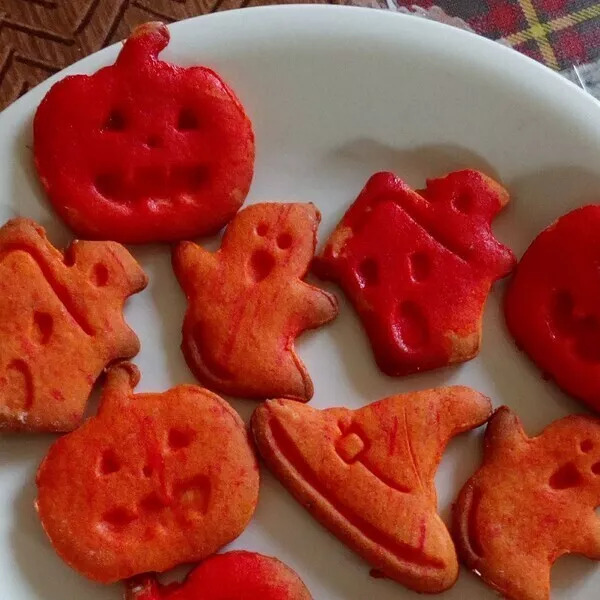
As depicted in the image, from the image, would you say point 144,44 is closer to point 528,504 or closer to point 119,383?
point 119,383

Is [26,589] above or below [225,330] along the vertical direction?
below

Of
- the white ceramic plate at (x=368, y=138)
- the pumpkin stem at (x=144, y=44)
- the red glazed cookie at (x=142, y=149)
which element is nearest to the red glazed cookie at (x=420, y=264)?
the white ceramic plate at (x=368, y=138)

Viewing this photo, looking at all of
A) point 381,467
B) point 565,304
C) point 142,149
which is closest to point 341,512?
point 381,467

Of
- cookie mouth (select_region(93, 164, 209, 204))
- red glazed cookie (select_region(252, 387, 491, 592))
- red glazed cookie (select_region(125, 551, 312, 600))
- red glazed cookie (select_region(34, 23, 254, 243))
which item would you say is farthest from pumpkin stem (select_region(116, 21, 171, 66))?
red glazed cookie (select_region(125, 551, 312, 600))

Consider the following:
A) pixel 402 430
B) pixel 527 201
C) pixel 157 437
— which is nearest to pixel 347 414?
pixel 402 430

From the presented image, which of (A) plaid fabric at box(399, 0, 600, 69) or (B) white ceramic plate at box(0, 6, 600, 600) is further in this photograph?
(A) plaid fabric at box(399, 0, 600, 69)

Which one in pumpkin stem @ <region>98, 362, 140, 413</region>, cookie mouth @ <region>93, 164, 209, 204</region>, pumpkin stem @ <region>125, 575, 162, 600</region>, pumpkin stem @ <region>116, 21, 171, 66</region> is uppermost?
pumpkin stem @ <region>116, 21, 171, 66</region>

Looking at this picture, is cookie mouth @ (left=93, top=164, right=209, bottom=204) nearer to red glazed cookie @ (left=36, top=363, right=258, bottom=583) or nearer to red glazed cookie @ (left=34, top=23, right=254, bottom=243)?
red glazed cookie @ (left=34, top=23, right=254, bottom=243)

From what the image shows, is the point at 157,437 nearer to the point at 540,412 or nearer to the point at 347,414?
the point at 347,414
